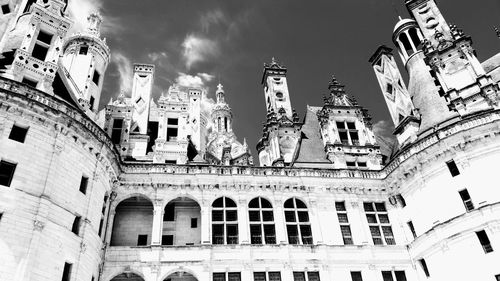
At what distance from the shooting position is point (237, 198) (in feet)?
84.6

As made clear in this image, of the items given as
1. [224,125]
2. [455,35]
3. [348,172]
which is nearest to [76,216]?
[348,172]

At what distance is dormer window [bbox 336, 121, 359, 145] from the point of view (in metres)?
30.9

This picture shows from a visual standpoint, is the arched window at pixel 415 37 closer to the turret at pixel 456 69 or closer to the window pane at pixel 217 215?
the turret at pixel 456 69

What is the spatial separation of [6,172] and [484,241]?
24.3 meters

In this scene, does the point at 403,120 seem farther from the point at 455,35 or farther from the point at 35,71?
the point at 35,71

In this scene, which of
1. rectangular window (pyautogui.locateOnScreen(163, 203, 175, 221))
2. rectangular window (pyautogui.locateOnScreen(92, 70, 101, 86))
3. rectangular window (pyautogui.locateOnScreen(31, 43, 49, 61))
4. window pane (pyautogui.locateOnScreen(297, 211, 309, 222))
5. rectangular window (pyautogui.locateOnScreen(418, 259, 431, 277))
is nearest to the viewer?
rectangular window (pyautogui.locateOnScreen(31, 43, 49, 61))

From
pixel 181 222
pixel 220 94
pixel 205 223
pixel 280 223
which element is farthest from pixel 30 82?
pixel 220 94

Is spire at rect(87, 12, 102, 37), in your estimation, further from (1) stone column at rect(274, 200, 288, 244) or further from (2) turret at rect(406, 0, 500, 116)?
(2) turret at rect(406, 0, 500, 116)

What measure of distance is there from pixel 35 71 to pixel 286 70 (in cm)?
2143

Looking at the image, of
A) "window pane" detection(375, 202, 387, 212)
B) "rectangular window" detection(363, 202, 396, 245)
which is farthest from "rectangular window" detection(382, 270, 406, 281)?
"window pane" detection(375, 202, 387, 212)

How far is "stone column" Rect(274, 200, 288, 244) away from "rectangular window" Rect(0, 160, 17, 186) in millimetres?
14641

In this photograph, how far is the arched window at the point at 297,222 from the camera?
25.6 meters

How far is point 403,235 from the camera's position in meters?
26.5

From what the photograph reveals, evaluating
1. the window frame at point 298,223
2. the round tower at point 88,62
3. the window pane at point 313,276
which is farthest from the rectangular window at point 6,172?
the window pane at point 313,276
